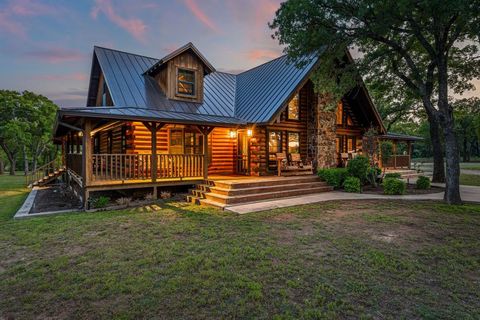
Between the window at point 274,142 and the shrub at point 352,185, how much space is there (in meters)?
3.92

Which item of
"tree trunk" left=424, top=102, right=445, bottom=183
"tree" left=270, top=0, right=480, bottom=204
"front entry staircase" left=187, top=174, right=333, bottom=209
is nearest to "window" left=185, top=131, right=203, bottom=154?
"front entry staircase" left=187, top=174, right=333, bottom=209

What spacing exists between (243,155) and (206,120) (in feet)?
13.3

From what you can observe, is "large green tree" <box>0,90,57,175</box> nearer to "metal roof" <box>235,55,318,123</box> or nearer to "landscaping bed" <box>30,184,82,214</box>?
"landscaping bed" <box>30,184,82,214</box>

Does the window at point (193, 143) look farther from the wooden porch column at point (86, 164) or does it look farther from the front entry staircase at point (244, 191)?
the wooden porch column at point (86, 164)

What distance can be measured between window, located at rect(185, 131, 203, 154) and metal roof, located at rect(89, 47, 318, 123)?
1088 millimetres

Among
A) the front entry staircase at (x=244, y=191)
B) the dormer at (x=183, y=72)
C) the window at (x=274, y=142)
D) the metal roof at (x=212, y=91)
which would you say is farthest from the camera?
the window at (x=274, y=142)

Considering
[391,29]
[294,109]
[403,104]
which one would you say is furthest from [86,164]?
[403,104]

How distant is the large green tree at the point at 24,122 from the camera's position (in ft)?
94.1

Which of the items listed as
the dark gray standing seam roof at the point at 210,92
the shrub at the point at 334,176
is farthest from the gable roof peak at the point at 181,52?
the shrub at the point at 334,176

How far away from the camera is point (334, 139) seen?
15.8 meters

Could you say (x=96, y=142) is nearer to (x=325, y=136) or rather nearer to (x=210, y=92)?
(x=210, y=92)

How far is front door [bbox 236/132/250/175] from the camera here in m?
14.1

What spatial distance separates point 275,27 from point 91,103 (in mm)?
13218

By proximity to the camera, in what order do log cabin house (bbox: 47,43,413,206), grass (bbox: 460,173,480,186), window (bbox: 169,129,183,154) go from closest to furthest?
log cabin house (bbox: 47,43,413,206) < window (bbox: 169,129,183,154) < grass (bbox: 460,173,480,186)
